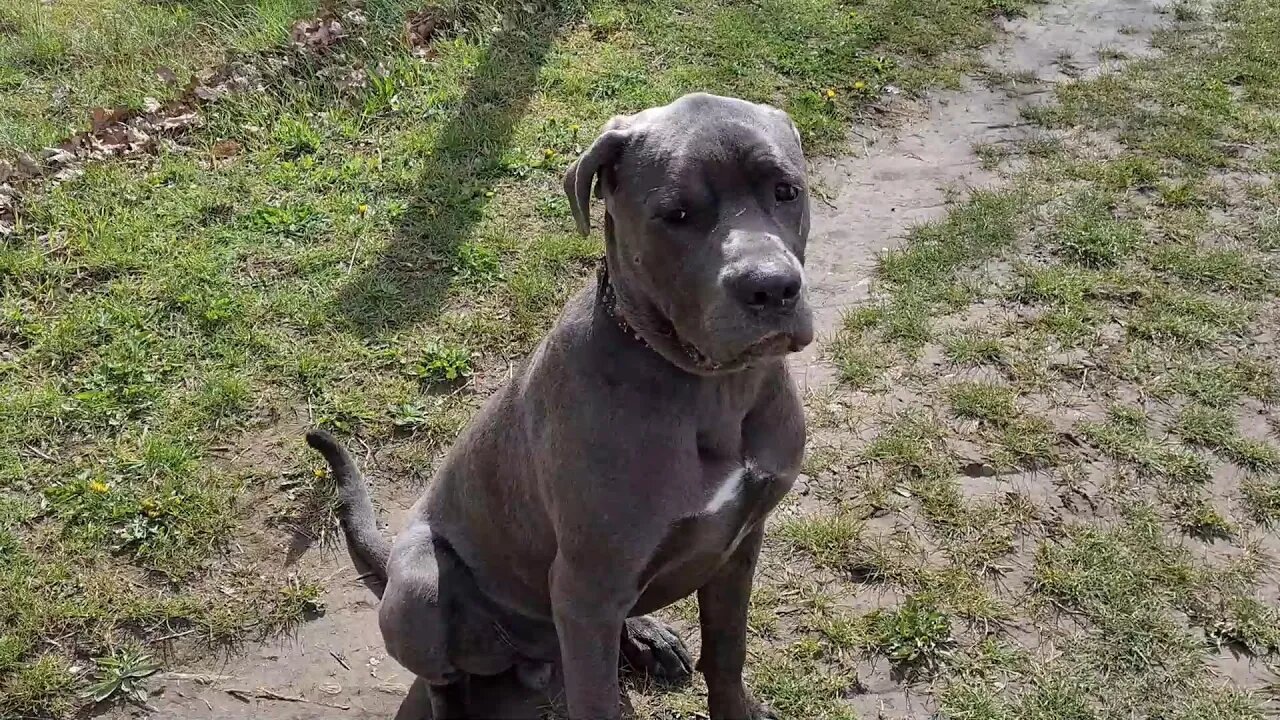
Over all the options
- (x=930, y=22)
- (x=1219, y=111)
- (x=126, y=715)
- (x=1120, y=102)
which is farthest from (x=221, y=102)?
(x=1219, y=111)

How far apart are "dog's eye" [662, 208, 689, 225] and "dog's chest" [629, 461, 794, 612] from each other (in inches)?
23.2

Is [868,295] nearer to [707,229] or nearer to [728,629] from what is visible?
[728,629]

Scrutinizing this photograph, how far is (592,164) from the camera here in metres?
2.25

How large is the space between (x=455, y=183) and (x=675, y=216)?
3.70 metres

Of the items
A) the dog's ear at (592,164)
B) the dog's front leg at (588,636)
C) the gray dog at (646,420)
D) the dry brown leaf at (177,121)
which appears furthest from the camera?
the dry brown leaf at (177,121)

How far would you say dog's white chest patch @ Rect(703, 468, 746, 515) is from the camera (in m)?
2.34

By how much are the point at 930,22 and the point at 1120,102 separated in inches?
55.3

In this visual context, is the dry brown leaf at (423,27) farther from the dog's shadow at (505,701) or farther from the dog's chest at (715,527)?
the dog's chest at (715,527)

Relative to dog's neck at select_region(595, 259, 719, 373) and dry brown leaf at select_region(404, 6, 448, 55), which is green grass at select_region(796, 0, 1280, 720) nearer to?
dog's neck at select_region(595, 259, 719, 373)

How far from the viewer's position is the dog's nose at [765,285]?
2039 mm

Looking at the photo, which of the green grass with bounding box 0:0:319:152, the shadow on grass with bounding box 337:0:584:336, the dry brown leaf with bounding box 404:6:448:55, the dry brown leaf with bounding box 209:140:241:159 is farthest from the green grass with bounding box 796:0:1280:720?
the green grass with bounding box 0:0:319:152

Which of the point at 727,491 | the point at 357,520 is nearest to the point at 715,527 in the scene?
the point at 727,491

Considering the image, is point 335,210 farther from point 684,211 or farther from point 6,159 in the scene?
point 684,211

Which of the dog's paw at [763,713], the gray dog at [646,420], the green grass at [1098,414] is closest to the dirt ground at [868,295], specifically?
the green grass at [1098,414]
